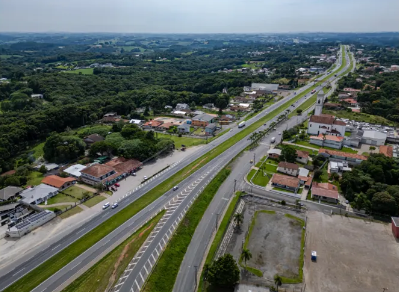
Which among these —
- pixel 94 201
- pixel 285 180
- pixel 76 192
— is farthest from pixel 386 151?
pixel 76 192

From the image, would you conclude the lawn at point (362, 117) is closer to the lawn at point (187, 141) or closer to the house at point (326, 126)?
the house at point (326, 126)

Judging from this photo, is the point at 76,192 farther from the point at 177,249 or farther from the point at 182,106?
the point at 182,106

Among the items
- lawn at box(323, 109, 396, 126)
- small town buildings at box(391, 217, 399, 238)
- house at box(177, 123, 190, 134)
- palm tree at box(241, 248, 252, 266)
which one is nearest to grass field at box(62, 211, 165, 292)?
palm tree at box(241, 248, 252, 266)

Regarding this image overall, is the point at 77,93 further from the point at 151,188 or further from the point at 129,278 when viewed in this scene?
the point at 129,278

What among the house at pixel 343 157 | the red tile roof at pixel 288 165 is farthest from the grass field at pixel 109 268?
the house at pixel 343 157

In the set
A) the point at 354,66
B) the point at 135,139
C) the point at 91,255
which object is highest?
the point at 354,66

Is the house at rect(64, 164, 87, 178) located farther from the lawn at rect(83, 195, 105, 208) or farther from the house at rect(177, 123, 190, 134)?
the house at rect(177, 123, 190, 134)

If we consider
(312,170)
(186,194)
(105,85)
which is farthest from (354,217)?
(105,85)
